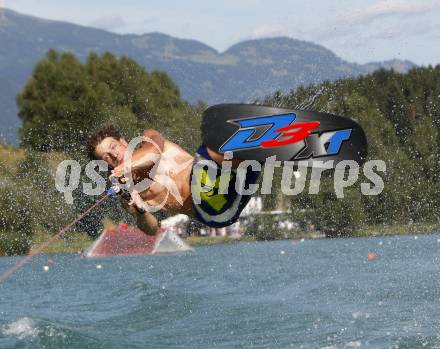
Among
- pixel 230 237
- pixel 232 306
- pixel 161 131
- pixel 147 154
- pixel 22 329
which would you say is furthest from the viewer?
pixel 230 237

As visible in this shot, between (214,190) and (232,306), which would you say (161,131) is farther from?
(214,190)

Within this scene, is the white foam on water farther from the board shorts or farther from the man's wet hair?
the board shorts

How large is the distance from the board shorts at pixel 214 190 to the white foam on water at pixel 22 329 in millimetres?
3379

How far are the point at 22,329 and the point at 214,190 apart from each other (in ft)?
13.3

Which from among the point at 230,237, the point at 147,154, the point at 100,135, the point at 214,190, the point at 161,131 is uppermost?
the point at 100,135

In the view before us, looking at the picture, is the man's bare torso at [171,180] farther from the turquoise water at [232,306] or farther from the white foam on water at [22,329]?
the white foam on water at [22,329]

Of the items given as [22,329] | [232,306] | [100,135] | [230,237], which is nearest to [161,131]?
[230,237]

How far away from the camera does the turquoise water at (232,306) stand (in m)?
9.21

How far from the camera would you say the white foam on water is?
375 inches

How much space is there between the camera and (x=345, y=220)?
3588 cm

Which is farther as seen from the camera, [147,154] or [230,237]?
[230,237]

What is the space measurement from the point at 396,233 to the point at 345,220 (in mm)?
2404

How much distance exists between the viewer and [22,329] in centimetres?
987

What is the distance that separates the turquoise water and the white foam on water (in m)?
0.02
